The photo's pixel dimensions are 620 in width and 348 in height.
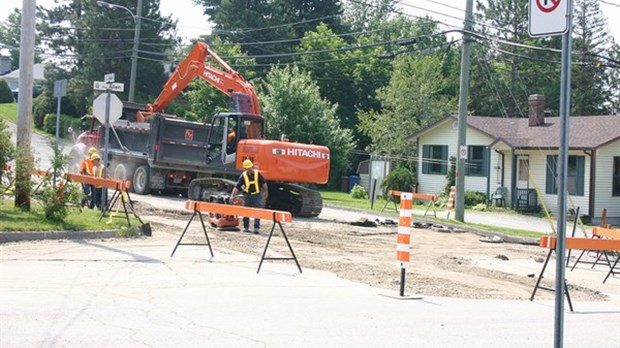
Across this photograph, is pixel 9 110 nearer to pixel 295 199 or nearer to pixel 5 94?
pixel 5 94

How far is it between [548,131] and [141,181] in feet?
67.4

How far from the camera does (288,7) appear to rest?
226 ft

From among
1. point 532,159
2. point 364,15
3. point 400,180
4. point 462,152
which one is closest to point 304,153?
point 462,152

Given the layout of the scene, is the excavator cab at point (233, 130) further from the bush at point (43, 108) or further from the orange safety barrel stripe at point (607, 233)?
the bush at point (43, 108)

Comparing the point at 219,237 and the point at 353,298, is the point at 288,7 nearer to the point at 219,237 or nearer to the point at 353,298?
the point at 219,237

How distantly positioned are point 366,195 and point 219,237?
2509 cm

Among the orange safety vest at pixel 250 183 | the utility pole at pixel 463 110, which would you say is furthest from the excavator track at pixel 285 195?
the orange safety vest at pixel 250 183

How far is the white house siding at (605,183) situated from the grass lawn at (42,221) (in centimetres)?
2415

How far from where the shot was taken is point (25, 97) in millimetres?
16969

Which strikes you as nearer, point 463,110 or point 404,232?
point 404,232

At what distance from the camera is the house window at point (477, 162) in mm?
41375

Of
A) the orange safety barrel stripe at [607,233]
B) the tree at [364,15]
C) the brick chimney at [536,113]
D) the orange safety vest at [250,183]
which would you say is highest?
the tree at [364,15]

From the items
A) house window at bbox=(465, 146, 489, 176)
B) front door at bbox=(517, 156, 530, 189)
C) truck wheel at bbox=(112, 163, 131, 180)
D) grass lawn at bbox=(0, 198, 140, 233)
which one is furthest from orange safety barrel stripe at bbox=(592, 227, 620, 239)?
house window at bbox=(465, 146, 489, 176)

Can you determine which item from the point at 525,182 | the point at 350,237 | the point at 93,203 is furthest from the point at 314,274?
the point at 525,182
